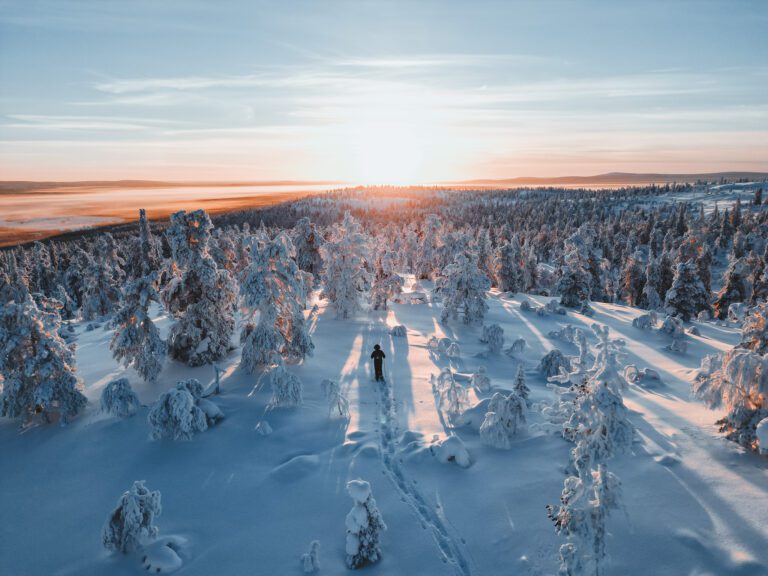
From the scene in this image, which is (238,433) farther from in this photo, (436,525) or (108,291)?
(108,291)

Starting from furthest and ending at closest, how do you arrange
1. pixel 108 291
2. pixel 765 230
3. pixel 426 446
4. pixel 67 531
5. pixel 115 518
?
pixel 765 230
pixel 108 291
pixel 426 446
pixel 67 531
pixel 115 518

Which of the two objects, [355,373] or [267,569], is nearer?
[267,569]

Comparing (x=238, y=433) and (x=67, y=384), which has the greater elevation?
(x=67, y=384)

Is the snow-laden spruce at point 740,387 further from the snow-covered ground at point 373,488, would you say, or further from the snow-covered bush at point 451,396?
the snow-covered bush at point 451,396

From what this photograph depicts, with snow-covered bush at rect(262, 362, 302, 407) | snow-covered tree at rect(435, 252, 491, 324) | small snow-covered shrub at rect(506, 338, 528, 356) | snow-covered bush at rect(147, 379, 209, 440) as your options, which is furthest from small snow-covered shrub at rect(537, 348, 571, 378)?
snow-covered bush at rect(147, 379, 209, 440)

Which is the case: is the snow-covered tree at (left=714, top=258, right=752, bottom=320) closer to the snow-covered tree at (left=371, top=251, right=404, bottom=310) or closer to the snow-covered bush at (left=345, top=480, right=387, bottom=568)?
the snow-covered tree at (left=371, top=251, right=404, bottom=310)

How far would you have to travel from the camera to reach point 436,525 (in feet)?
28.0

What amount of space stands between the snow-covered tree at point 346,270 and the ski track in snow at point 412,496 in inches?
552

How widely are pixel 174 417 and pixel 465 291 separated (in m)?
19.3

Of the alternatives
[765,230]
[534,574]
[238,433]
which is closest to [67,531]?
[238,433]

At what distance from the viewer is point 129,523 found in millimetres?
8094

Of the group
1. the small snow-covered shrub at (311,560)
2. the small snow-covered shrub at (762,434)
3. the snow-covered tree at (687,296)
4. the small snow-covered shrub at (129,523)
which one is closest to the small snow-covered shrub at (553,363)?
the small snow-covered shrub at (762,434)

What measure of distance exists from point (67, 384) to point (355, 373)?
10.2m

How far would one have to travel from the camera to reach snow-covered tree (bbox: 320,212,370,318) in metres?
27.8
